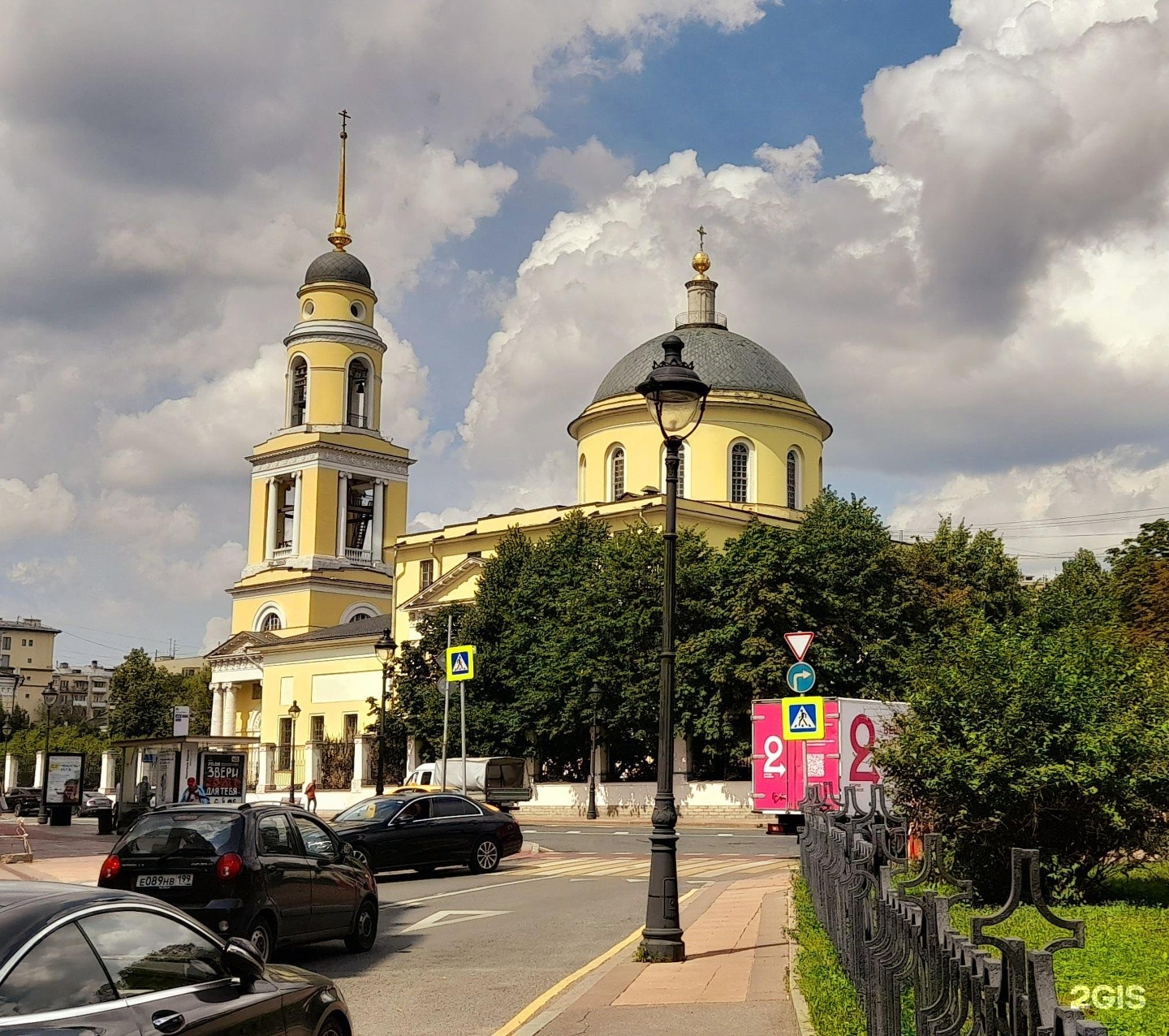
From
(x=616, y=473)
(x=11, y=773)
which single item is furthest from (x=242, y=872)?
(x=11, y=773)

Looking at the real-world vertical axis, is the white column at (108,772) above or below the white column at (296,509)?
below

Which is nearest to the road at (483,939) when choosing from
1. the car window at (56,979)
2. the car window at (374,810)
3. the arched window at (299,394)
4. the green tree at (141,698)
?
the car window at (374,810)

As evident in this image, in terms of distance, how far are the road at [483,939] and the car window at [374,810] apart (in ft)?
3.54

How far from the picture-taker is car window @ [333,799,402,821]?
2317 centimetres

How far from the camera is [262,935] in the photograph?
1238 centimetres

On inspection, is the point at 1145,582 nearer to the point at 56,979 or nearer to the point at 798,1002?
the point at 798,1002

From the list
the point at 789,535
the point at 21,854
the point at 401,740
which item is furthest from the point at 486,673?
the point at 21,854

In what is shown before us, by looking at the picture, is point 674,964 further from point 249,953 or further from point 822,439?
point 822,439

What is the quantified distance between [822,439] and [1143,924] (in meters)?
58.8

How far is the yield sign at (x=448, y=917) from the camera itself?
1633cm

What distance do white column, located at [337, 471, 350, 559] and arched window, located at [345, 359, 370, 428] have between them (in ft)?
12.4

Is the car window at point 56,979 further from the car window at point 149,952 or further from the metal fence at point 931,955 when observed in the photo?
the metal fence at point 931,955

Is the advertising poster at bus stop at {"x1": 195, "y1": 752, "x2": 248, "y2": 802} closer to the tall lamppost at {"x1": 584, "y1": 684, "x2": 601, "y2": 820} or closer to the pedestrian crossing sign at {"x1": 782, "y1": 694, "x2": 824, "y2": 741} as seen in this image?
the tall lamppost at {"x1": 584, "y1": 684, "x2": 601, "y2": 820}

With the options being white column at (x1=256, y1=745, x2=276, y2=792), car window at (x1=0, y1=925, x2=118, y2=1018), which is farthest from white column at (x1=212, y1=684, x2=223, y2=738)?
car window at (x1=0, y1=925, x2=118, y2=1018)
